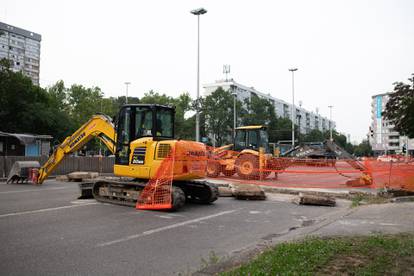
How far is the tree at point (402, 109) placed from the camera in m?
31.2

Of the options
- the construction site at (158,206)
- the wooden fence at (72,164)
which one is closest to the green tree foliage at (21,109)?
the wooden fence at (72,164)

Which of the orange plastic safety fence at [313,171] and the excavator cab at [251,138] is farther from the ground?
the excavator cab at [251,138]

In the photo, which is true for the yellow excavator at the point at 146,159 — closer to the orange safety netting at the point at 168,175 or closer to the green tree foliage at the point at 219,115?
the orange safety netting at the point at 168,175

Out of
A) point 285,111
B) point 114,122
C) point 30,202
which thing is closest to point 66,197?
point 30,202

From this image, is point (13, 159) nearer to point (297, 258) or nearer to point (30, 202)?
point (30, 202)

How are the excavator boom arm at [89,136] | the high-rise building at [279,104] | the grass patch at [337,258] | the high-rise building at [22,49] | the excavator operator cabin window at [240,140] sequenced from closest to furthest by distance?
the grass patch at [337,258], the excavator boom arm at [89,136], the excavator operator cabin window at [240,140], the high-rise building at [22,49], the high-rise building at [279,104]

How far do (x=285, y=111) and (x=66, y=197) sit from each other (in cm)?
14187

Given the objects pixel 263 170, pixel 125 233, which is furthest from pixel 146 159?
pixel 263 170

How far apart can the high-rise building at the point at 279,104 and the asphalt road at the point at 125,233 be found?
6182 cm

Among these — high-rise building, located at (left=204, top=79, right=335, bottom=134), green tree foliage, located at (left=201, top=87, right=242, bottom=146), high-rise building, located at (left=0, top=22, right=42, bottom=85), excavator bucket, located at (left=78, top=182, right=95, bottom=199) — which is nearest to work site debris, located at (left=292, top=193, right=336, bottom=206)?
excavator bucket, located at (left=78, top=182, right=95, bottom=199)

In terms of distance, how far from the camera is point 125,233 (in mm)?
7508

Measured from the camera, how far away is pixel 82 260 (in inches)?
221

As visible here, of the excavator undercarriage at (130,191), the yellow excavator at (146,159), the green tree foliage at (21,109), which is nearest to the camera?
the yellow excavator at (146,159)

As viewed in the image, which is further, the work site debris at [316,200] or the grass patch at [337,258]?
the work site debris at [316,200]
